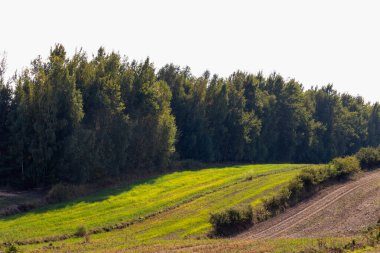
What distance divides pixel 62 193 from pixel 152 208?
11.3 metres

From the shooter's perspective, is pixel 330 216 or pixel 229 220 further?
pixel 330 216

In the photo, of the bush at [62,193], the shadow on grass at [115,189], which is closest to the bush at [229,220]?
the shadow on grass at [115,189]

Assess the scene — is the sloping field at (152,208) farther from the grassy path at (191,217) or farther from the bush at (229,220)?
the bush at (229,220)

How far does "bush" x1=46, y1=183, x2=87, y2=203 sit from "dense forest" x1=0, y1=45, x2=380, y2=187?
2504 millimetres

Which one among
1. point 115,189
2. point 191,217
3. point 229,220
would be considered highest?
point 115,189

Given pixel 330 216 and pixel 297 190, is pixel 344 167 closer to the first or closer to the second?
pixel 297 190

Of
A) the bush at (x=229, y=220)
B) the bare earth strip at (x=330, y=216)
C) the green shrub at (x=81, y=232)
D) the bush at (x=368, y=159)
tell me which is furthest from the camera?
the bush at (x=368, y=159)

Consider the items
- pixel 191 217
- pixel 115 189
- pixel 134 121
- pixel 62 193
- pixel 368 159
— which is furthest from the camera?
→ pixel 134 121

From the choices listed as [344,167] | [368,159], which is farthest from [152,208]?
[368,159]

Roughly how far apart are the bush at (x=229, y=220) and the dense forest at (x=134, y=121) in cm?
2237

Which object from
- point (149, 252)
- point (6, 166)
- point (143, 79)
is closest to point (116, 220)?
point (149, 252)

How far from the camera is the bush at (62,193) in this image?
47941mm

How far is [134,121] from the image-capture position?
2598 inches

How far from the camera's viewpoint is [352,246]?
24.9 meters
